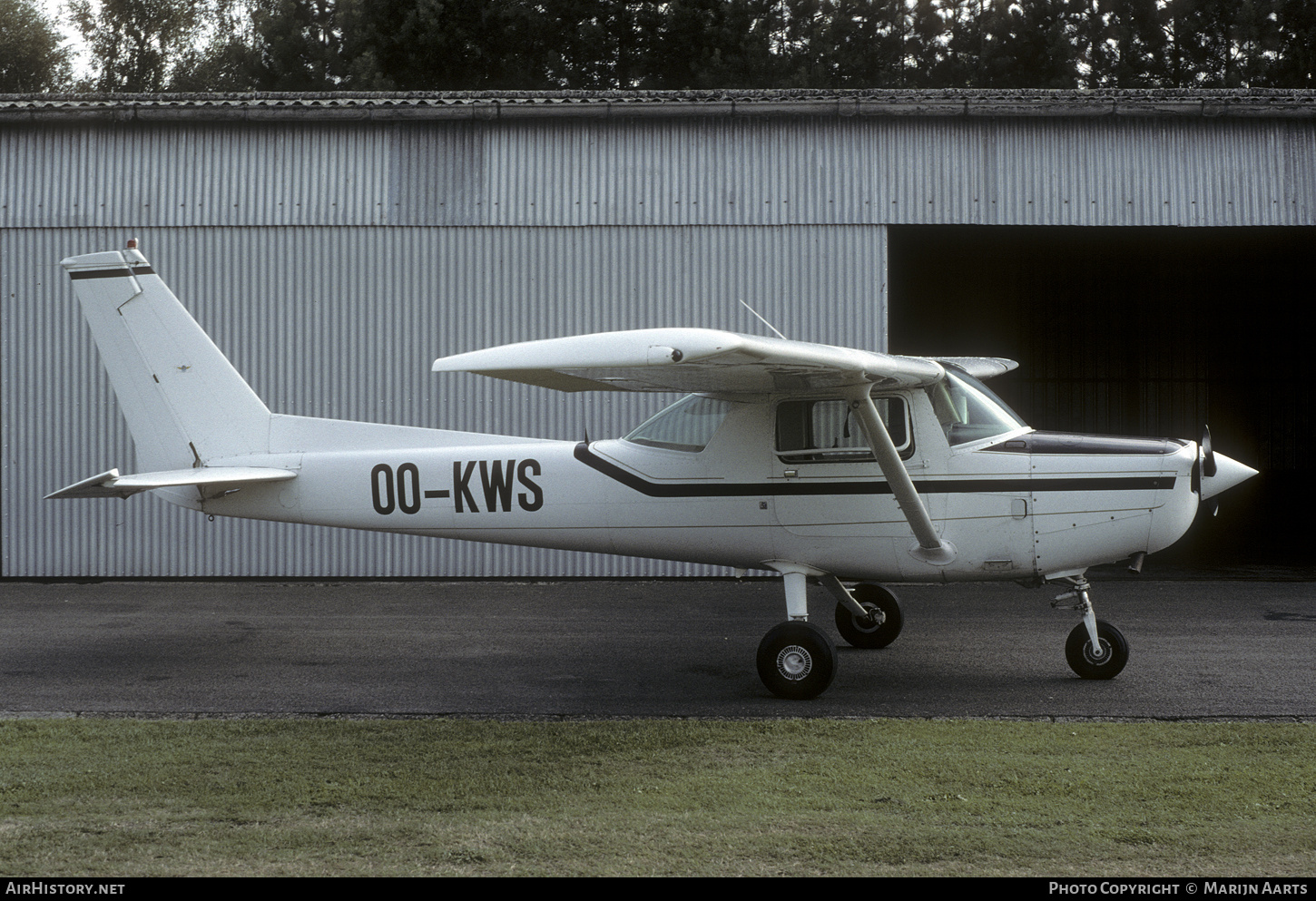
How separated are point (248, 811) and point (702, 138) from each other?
403 inches

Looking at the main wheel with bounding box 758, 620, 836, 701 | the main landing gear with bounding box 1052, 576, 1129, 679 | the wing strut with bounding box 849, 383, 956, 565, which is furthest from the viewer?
the main landing gear with bounding box 1052, 576, 1129, 679

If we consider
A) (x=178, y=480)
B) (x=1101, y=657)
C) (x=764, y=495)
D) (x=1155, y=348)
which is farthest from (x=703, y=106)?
(x=1155, y=348)

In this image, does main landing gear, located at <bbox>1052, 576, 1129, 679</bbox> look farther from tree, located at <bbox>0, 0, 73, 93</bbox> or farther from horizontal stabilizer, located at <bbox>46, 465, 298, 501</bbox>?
tree, located at <bbox>0, 0, 73, 93</bbox>

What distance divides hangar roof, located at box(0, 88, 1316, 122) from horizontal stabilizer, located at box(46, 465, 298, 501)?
6455 millimetres

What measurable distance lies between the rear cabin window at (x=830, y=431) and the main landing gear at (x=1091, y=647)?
58.2 inches

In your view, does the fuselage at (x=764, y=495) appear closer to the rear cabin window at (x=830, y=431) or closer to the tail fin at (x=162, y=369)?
the rear cabin window at (x=830, y=431)

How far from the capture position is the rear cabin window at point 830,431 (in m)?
7.45

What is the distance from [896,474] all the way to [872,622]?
7.25 feet

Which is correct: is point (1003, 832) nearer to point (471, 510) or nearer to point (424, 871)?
point (424, 871)

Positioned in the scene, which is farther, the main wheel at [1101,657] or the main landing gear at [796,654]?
the main wheel at [1101,657]

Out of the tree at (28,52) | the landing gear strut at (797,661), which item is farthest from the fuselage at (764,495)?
the tree at (28,52)

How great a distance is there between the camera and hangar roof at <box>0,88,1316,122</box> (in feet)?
42.4

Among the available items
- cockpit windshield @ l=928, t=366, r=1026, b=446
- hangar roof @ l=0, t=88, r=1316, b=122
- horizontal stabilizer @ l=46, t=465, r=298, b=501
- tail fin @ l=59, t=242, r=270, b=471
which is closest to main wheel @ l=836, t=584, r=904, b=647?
cockpit windshield @ l=928, t=366, r=1026, b=446
